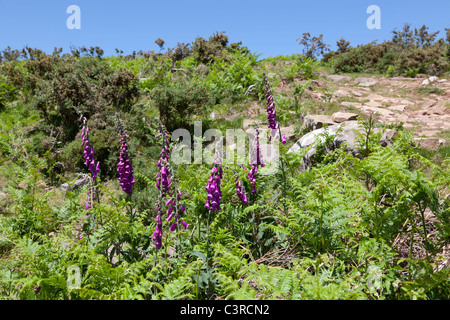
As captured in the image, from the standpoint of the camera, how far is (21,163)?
6.30 m

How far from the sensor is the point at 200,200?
265 cm

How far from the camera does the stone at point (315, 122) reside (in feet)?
18.8

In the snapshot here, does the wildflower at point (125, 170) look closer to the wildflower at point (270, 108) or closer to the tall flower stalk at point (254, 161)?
the tall flower stalk at point (254, 161)

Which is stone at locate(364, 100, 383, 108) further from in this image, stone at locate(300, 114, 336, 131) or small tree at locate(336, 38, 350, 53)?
small tree at locate(336, 38, 350, 53)

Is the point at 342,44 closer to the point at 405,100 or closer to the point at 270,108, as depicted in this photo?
the point at 405,100

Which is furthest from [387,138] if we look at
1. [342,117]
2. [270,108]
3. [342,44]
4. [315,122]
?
[342,44]

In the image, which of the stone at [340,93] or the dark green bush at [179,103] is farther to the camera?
the stone at [340,93]

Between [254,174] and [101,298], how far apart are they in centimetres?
190

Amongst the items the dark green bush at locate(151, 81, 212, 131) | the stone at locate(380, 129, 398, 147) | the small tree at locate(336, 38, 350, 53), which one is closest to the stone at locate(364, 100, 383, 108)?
the stone at locate(380, 129, 398, 147)

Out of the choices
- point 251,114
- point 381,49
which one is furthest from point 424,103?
point 381,49

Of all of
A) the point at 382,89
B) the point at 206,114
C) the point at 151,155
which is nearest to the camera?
the point at 151,155

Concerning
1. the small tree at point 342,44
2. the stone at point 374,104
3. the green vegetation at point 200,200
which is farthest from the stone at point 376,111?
the small tree at point 342,44

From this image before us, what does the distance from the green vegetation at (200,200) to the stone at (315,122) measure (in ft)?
2.57

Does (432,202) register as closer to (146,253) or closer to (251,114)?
(146,253)
